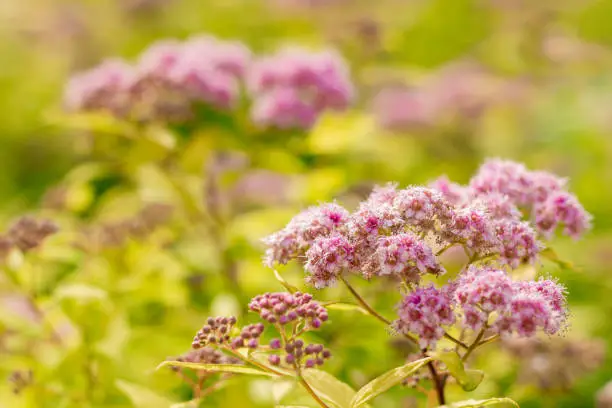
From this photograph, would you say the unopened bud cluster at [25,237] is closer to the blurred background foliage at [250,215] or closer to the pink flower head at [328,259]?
the blurred background foliage at [250,215]

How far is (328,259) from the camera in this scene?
1373 mm

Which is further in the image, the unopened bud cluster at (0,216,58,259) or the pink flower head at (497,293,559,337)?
the unopened bud cluster at (0,216,58,259)

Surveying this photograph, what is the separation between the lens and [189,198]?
2.79m

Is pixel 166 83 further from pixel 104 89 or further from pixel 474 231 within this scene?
pixel 474 231

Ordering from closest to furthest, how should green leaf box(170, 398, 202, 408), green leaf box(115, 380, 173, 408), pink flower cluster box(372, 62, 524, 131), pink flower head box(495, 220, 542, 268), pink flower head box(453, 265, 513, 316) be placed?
1. pink flower head box(453, 265, 513, 316)
2. pink flower head box(495, 220, 542, 268)
3. green leaf box(170, 398, 202, 408)
4. green leaf box(115, 380, 173, 408)
5. pink flower cluster box(372, 62, 524, 131)

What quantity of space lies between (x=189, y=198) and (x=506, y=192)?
1.36 m

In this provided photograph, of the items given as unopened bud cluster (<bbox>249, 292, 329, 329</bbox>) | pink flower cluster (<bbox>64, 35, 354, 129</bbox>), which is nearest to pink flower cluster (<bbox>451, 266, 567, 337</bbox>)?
unopened bud cluster (<bbox>249, 292, 329, 329</bbox>)

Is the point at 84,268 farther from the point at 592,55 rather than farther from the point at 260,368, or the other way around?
the point at 592,55

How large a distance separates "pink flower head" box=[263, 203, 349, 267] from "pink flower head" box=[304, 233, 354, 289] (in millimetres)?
50

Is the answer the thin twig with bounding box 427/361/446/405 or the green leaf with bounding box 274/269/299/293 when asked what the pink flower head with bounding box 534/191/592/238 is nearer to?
the thin twig with bounding box 427/361/446/405

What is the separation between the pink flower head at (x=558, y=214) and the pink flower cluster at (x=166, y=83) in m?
1.33

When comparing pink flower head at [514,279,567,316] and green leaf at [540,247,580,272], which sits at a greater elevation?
green leaf at [540,247,580,272]

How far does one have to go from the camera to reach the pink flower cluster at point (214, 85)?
2.70 metres

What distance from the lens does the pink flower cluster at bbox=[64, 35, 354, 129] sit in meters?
2.70
